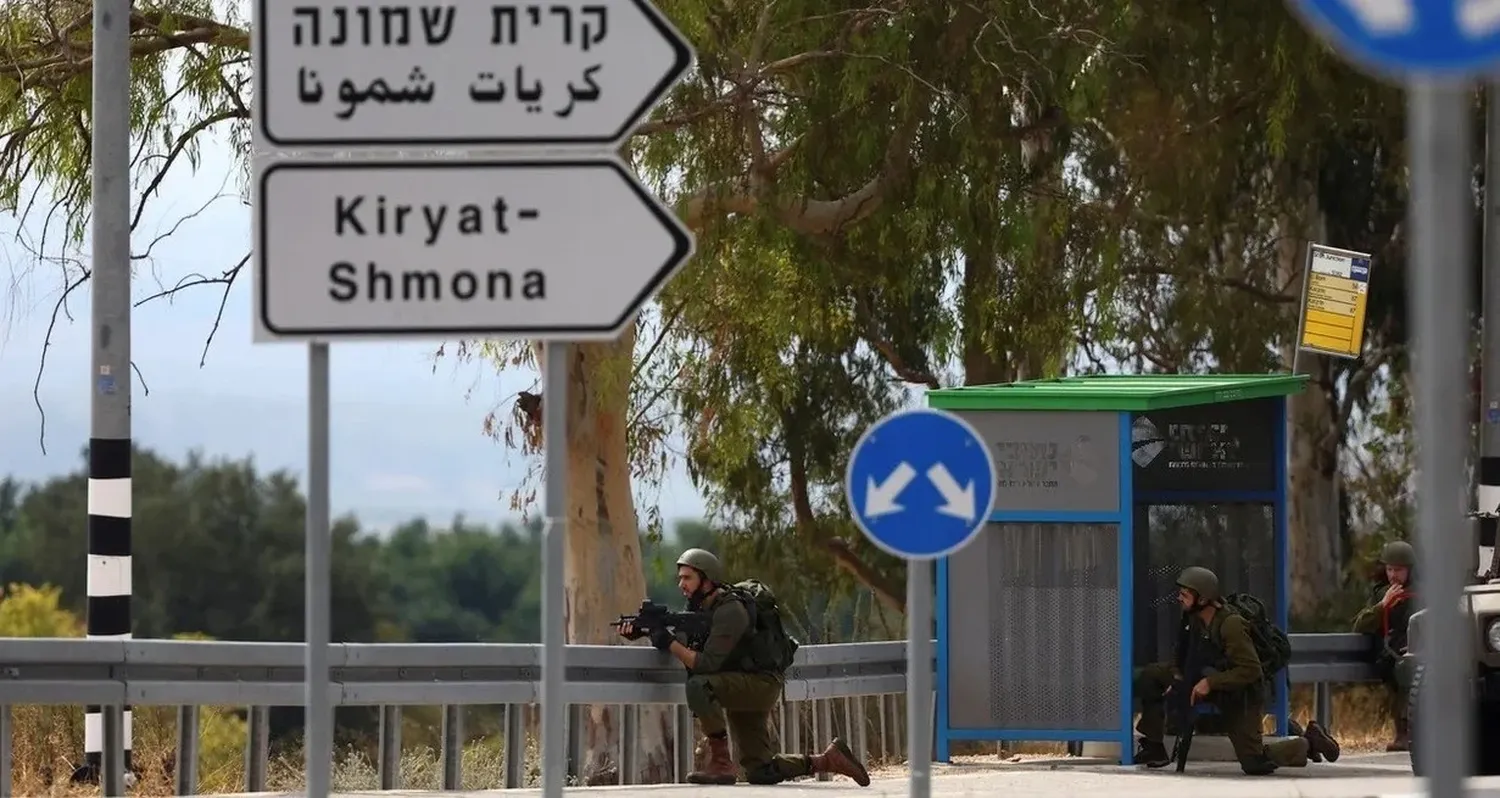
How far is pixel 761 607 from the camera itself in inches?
508

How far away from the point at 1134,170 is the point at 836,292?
6.07 meters

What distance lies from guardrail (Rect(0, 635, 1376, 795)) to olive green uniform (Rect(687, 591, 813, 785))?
45cm

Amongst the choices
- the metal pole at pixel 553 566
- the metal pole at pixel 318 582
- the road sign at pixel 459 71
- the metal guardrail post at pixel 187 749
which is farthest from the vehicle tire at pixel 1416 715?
the metal pole at pixel 318 582

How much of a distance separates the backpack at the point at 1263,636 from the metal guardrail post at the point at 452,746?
12.7 ft

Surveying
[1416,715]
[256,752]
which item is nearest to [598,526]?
[256,752]

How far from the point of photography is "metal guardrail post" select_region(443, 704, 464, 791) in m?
12.6

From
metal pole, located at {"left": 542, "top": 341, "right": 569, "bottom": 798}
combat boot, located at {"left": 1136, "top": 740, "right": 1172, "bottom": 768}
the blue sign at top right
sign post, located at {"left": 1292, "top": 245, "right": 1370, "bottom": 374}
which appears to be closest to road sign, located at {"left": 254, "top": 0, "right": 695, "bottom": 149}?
metal pole, located at {"left": 542, "top": 341, "right": 569, "bottom": 798}

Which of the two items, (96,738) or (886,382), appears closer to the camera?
(96,738)

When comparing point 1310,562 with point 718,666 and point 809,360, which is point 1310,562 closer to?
point 809,360

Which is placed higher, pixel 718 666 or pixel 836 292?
pixel 836 292

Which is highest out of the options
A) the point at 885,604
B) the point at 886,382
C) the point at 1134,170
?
the point at 1134,170

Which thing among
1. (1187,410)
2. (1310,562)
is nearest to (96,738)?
(1187,410)

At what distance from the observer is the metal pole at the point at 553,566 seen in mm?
6016

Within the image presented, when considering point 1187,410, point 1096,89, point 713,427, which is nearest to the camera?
point 1187,410
